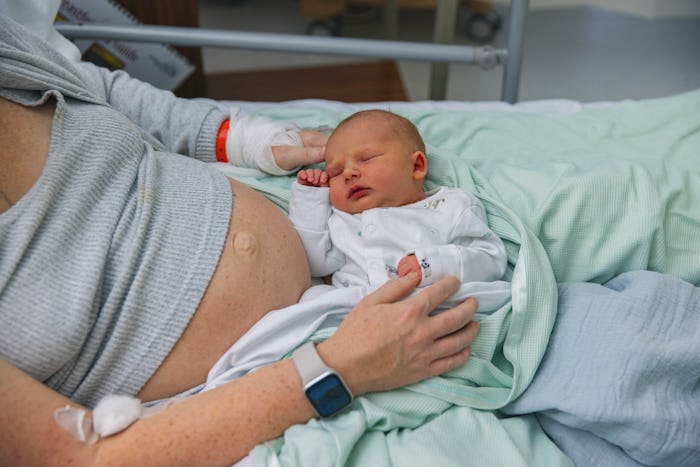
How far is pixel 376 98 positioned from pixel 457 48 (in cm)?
112

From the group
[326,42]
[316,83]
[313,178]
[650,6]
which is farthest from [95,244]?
[650,6]

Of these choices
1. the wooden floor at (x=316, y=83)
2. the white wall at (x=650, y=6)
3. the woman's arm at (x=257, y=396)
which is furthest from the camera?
the white wall at (x=650, y=6)

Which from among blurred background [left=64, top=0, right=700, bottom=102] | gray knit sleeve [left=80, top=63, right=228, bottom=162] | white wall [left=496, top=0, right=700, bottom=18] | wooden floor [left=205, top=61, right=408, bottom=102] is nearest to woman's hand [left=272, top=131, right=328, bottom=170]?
gray knit sleeve [left=80, top=63, right=228, bottom=162]

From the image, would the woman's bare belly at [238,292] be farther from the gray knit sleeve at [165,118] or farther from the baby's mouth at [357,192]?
the gray knit sleeve at [165,118]

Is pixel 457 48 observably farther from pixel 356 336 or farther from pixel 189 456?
pixel 189 456

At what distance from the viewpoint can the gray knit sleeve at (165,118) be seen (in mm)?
1322

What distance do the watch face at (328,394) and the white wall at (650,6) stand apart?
10.1 ft

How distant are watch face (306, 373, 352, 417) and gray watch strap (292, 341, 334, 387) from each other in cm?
1

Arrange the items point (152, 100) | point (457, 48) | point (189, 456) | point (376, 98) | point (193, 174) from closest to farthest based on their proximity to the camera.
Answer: point (189, 456), point (193, 174), point (152, 100), point (457, 48), point (376, 98)

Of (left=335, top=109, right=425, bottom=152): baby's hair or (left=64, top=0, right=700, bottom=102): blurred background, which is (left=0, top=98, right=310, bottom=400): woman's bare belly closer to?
(left=335, top=109, right=425, bottom=152): baby's hair

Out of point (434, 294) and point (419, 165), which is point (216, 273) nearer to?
point (434, 294)

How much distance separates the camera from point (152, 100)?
1.34 m

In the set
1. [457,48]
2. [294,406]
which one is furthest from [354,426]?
[457,48]

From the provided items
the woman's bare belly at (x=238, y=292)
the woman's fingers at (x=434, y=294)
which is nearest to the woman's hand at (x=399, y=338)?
the woman's fingers at (x=434, y=294)
